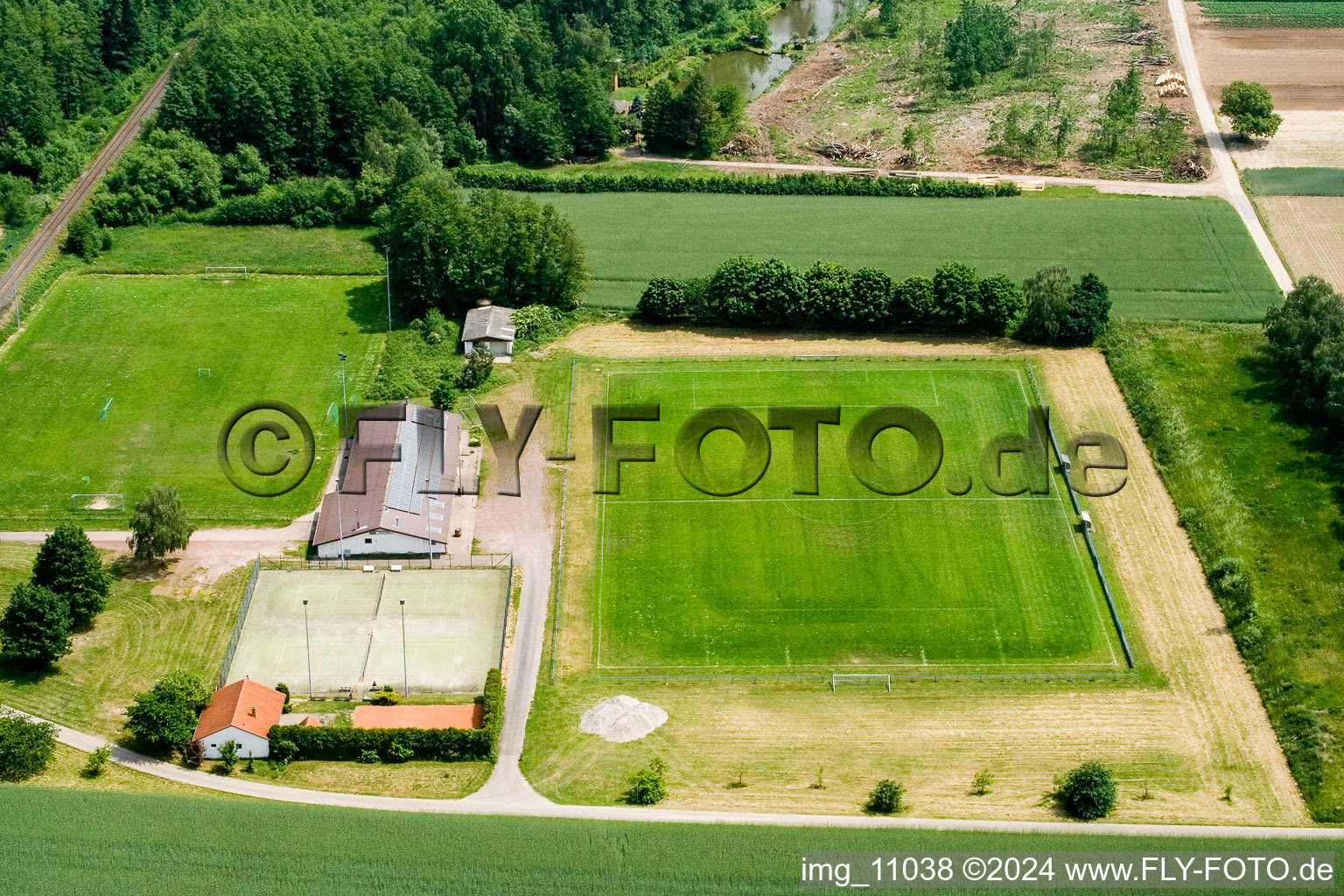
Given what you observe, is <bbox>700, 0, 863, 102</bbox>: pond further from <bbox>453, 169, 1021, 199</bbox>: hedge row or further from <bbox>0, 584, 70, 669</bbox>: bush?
<bbox>0, 584, 70, 669</bbox>: bush

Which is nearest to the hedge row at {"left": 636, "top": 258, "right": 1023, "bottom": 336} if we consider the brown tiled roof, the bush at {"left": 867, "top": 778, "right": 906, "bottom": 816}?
the bush at {"left": 867, "top": 778, "right": 906, "bottom": 816}

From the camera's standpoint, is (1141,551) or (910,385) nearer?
(1141,551)

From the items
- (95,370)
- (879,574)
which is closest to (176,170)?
(95,370)

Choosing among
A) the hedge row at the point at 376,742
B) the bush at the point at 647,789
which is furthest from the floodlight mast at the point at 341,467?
the bush at the point at 647,789

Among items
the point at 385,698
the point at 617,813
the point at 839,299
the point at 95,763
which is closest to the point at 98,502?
the point at 95,763

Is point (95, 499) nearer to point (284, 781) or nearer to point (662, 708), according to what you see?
point (284, 781)

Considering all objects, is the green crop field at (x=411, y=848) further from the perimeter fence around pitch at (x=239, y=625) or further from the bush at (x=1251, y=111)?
the bush at (x=1251, y=111)
